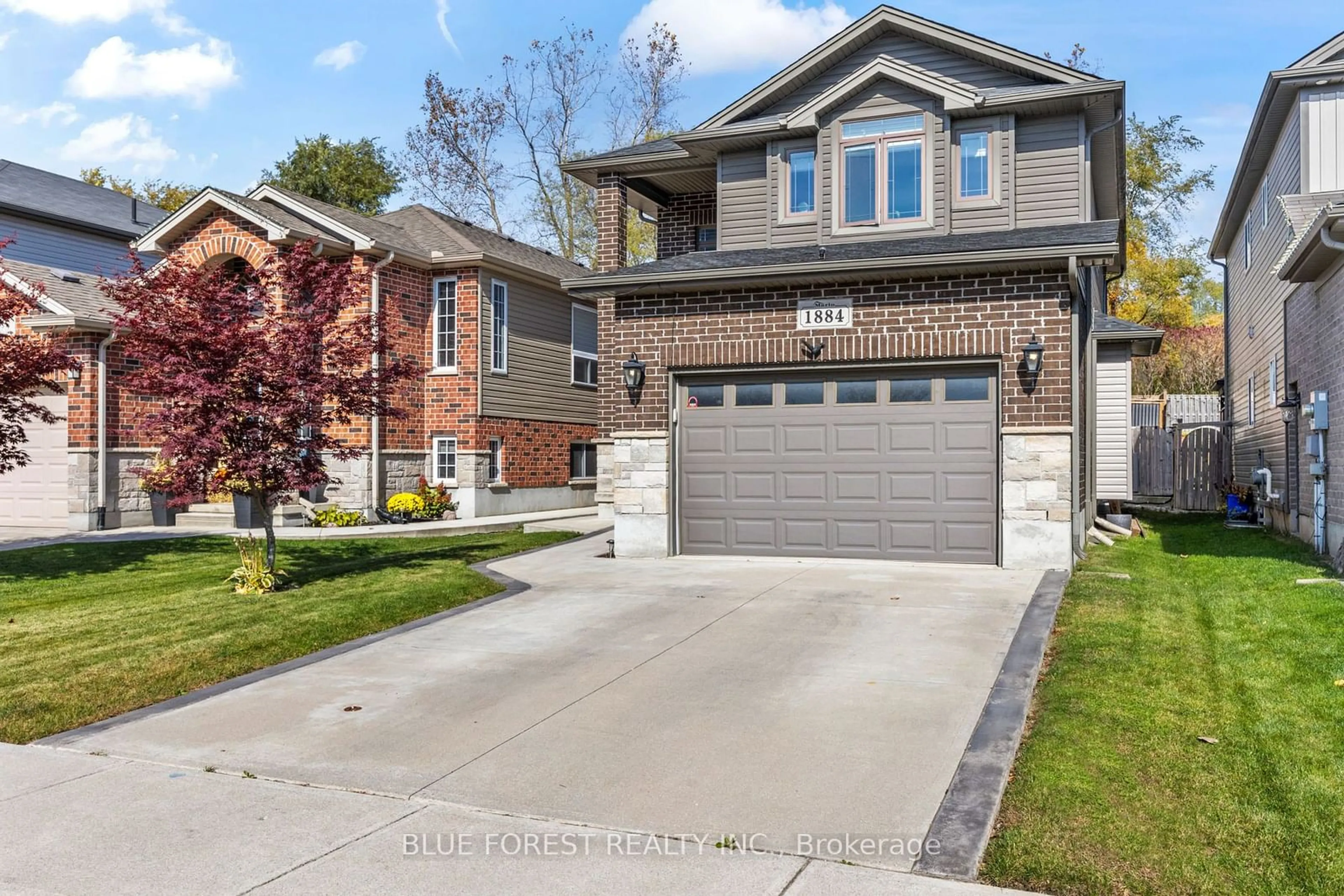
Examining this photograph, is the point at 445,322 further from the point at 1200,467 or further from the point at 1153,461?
the point at 1200,467

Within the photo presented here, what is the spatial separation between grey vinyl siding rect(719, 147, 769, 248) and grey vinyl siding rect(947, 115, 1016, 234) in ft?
9.31

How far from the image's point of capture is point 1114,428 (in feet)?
59.6

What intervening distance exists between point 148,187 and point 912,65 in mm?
39859

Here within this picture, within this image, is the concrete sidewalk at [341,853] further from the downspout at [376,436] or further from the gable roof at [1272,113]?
the gable roof at [1272,113]

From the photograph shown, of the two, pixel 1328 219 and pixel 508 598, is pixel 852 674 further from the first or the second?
pixel 1328 219

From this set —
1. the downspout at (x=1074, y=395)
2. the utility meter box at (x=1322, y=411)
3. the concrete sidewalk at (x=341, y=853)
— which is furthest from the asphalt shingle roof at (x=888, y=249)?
the concrete sidewalk at (x=341, y=853)

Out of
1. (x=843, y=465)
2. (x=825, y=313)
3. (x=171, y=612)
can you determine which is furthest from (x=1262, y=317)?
(x=171, y=612)

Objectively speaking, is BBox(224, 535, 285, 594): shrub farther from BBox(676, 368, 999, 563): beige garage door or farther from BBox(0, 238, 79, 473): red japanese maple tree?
BBox(676, 368, 999, 563): beige garage door

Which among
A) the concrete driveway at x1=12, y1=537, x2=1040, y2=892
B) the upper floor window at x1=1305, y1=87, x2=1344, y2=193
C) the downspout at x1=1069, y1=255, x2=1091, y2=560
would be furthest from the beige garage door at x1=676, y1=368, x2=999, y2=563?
the upper floor window at x1=1305, y1=87, x2=1344, y2=193

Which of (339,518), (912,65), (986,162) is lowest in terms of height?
(339,518)

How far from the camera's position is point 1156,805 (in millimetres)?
4496

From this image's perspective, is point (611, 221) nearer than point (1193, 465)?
Yes

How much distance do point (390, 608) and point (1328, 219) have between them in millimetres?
10317

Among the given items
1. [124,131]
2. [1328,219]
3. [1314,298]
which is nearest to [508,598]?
[1328,219]
